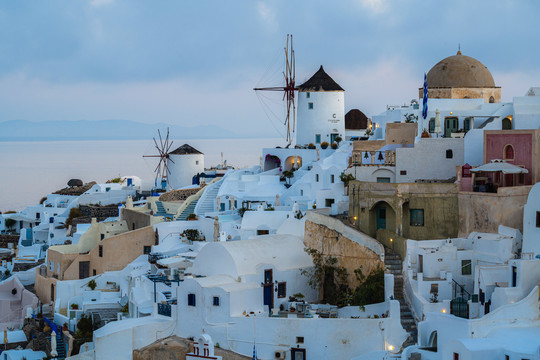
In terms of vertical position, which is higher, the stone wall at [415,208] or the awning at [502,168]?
the awning at [502,168]

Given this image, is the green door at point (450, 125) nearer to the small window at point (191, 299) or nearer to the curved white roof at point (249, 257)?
the curved white roof at point (249, 257)

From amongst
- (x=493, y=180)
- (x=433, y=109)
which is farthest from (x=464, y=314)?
(x=433, y=109)

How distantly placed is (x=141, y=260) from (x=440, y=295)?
14.0 meters

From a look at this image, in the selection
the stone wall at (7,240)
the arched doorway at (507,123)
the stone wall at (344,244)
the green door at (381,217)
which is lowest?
the stone wall at (7,240)

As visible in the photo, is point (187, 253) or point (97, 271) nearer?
point (187, 253)

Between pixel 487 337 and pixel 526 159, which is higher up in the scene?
pixel 526 159

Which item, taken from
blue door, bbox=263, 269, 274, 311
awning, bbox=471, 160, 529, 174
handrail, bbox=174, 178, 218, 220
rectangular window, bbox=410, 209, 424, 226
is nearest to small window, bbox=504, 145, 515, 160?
awning, bbox=471, 160, 529, 174

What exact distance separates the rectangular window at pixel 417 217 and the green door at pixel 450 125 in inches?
194

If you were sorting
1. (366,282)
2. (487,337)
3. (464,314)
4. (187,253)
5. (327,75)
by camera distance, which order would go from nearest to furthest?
(487,337)
(464,314)
(366,282)
(187,253)
(327,75)

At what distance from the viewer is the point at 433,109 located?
35.1 meters

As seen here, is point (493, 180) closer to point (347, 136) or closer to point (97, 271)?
point (97, 271)

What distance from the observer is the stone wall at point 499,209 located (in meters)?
28.4

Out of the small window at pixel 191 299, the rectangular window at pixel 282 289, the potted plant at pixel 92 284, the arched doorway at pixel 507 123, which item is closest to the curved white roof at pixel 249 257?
the rectangular window at pixel 282 289

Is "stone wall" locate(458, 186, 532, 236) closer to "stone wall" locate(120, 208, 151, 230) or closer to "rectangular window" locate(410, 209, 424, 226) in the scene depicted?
"rectangular window" locate(410, 209, 424, 226)
